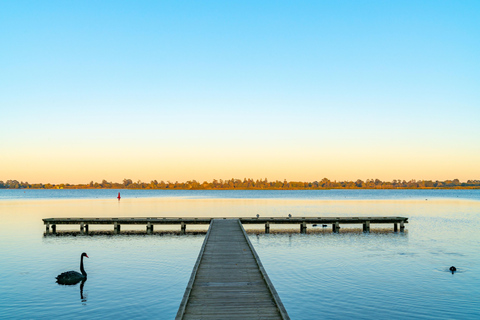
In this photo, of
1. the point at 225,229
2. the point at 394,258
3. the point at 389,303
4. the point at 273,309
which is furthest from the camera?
the point at 225,229

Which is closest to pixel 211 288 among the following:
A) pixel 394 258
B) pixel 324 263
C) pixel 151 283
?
pixel 151 283

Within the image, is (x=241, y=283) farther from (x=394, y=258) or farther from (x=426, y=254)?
(x=426, y=254)

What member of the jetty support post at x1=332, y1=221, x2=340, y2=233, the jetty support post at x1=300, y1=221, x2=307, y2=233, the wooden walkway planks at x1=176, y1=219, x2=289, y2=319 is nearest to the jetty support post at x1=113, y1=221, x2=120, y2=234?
the jetty support post at x1=300, y1=221, x2=307, y2=233

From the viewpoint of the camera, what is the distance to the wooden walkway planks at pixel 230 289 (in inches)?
433

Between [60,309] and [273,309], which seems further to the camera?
[60,309]

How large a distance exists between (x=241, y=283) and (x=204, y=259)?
4.27 meters

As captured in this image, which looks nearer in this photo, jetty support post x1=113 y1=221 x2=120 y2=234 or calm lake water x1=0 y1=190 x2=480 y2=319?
calm lake water x1=0 y1=190 x2=480 y2=319

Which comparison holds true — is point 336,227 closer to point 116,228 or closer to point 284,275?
point 284,275

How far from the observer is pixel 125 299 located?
53.7 feet

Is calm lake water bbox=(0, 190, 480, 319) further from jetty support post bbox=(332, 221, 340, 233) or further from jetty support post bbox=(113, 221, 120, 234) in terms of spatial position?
jetty support post bbox=(332, 221, 340, 233)

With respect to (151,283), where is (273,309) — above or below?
above

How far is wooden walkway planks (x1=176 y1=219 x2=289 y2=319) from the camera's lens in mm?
10992

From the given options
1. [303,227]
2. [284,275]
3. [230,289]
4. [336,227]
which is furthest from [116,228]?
[230,289]

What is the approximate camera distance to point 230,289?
13.2 meters
